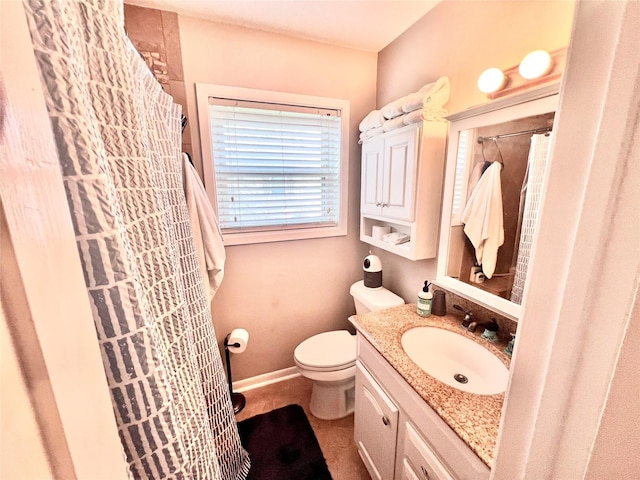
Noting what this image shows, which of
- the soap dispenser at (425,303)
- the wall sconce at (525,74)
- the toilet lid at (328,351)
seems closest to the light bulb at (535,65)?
the wall sconce at (525,74)

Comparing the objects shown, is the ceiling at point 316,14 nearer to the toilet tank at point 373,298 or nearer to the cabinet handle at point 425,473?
the toilet tank at point 373,298

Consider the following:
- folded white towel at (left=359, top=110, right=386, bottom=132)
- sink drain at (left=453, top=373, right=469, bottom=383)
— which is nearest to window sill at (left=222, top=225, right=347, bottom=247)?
folded white towel at (left=359, top=110, right=386, bottom=132)

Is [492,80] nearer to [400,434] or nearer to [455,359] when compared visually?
[455,359]

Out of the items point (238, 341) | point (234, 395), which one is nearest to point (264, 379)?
point (234, 395)

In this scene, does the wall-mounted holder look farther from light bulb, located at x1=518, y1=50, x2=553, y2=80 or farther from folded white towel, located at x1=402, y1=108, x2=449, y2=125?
light bulb, located at x1=518, y1=50, x2=553, y2=80

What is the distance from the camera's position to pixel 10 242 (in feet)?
0.67

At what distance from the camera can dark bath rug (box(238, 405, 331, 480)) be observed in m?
1.38

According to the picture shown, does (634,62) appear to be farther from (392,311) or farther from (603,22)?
(392,311)

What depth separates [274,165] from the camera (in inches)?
69.8

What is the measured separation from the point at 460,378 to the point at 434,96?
1.32 m

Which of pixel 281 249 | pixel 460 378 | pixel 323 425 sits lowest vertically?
pixel 323 425

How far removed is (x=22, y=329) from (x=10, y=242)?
0.07 meters

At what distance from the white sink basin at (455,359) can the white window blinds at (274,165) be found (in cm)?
104

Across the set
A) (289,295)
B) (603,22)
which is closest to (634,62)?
(603,22)
